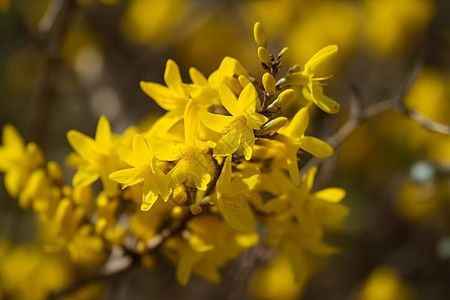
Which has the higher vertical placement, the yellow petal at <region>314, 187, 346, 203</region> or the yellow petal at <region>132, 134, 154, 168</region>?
the yellow petal at <region>132, 134, 154, 168</region>

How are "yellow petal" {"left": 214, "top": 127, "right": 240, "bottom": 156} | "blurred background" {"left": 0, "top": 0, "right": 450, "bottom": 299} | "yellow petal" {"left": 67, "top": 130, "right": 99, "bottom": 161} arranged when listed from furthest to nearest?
"blurred background" {"left": 0, "top": 0, "right": 450, "bottom": 299} < "yellow petal" {"left": 67, "top": 130, "right": 99, "bottom": 161} < "yellow petal" {"left": 214, "top": 127, "right": 240, "bottom": 156}

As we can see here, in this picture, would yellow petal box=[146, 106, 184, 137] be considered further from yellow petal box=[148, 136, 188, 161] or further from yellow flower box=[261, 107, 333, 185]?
yellow flower box=[261, 107, 333, 185]

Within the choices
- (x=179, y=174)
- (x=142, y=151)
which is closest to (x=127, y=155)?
(x=142, y=151)

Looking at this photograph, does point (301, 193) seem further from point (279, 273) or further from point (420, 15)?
point (420, 15)

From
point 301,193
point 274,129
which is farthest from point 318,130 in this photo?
point 274,129

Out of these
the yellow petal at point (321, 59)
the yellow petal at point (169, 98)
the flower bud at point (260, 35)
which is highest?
the flower bud at point (260, 35)

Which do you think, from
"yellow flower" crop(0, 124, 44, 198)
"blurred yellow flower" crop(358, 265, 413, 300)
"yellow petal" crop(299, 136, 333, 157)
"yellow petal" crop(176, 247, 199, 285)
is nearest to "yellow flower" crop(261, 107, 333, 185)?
"yellow petal" crop(299, 136, 333, 157)

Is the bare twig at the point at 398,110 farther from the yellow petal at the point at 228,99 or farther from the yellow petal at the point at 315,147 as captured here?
the yellow petal at the point at 228,99

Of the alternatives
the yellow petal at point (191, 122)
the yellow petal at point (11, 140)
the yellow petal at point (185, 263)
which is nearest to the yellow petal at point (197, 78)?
the yellow petal at point (191, 122)
